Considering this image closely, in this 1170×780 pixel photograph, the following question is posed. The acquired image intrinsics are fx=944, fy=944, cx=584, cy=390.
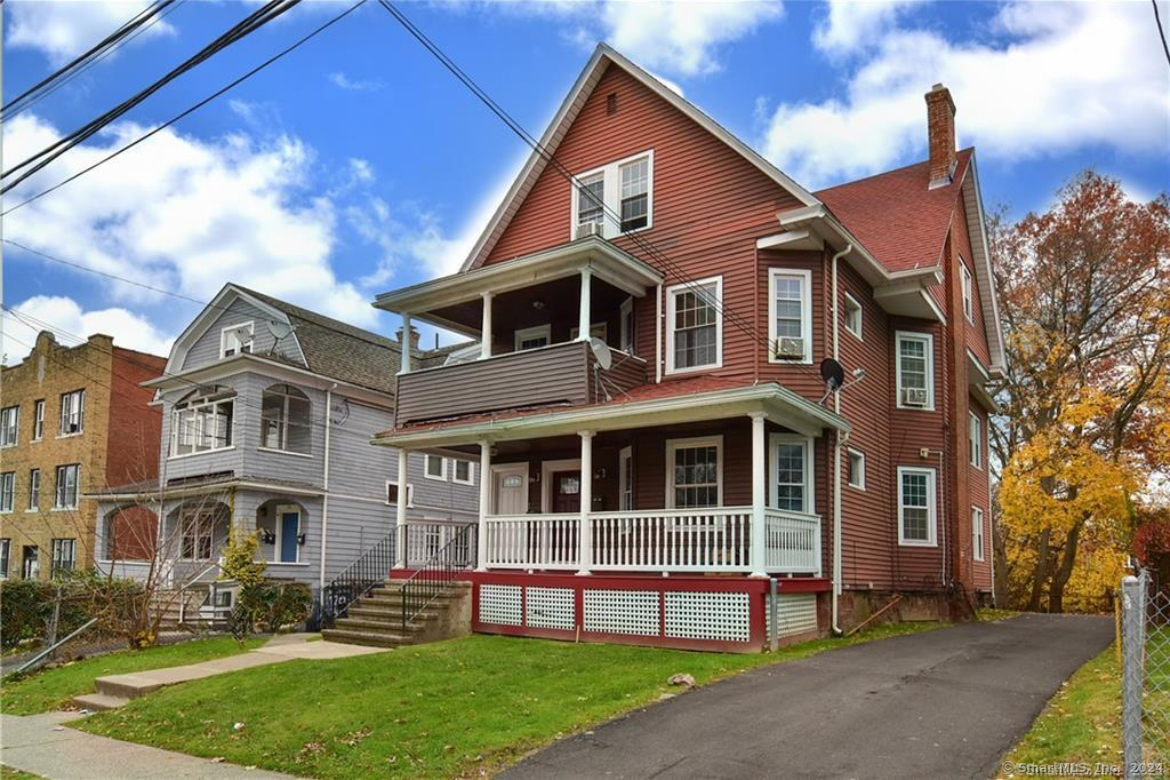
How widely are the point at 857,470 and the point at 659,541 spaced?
505cm

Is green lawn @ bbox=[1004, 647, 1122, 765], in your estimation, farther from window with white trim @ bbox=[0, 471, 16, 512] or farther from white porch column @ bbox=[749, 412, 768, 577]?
window with white trim @ bbox=[0, 471, 16, 512]

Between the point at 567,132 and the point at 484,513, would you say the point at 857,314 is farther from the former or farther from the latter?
the point at 484,513

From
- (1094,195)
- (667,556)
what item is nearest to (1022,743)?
(667,556)

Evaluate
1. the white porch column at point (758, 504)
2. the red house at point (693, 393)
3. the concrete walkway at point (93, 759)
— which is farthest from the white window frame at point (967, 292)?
the concrete walkway at point (93, 759)

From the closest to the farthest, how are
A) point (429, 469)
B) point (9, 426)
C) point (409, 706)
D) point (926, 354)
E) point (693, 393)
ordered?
point (409, 706) < point (693, 393) < point (926, 354) < point (429, 469) < point (9, 426)

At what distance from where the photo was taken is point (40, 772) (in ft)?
29.9

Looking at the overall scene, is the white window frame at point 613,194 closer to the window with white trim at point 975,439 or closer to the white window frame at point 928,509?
the white window frame at point 928,509

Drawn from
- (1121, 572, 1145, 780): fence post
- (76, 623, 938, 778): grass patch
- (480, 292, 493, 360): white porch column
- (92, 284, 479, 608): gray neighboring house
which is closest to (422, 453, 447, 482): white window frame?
(92, 284, 479, 608): gray neighboring house

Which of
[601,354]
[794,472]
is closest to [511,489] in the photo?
[601,354]

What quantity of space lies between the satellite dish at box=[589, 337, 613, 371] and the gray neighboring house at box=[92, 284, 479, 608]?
1063cm

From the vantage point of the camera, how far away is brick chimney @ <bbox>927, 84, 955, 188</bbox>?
2327 centimetres

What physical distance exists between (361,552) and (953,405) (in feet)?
58.2

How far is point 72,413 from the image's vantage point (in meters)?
35.2

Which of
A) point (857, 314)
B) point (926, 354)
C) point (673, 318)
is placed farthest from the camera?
point (926, 354)
